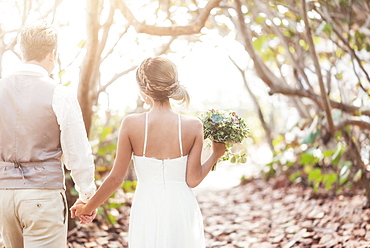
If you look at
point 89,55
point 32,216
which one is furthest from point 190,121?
point 89,55

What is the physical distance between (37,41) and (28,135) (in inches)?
19.5

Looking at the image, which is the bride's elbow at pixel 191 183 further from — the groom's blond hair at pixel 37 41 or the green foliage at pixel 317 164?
the green foliage at pixel 317 164

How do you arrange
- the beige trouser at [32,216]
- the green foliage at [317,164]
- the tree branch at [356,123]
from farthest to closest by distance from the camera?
the green foliage at [317,164] → the tree branch at [356,123] → the beige trouser at [32,216]

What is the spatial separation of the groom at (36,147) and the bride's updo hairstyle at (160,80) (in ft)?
1.38

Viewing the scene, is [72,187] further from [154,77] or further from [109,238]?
[154,77]

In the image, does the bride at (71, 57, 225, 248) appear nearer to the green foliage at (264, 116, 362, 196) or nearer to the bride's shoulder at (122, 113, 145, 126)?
the bride's shoulder at (122, 113, 145, 126)

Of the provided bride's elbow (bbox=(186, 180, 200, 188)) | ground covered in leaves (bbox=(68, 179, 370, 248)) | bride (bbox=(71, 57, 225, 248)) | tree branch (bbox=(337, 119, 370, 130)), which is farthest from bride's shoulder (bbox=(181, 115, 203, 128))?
tree branch (bbox=(337, 119, 370, 130))

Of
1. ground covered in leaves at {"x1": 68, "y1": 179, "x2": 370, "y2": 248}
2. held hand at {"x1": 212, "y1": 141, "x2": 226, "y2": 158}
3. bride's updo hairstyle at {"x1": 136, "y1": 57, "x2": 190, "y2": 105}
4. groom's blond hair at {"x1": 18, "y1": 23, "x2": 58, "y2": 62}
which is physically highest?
groom's blond hair at {"x1": 18, "y1": 23, "x2": 58, "y2": 62}

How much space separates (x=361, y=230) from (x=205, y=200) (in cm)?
371

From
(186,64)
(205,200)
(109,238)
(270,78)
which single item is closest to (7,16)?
(109,238)

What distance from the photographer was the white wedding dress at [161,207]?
9.81 feet

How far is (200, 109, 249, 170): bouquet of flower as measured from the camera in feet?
10.5

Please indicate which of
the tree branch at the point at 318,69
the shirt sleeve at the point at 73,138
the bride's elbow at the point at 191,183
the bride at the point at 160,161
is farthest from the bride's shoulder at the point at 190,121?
the tree branch at the point at 318,69

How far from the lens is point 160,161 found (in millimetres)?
2977
